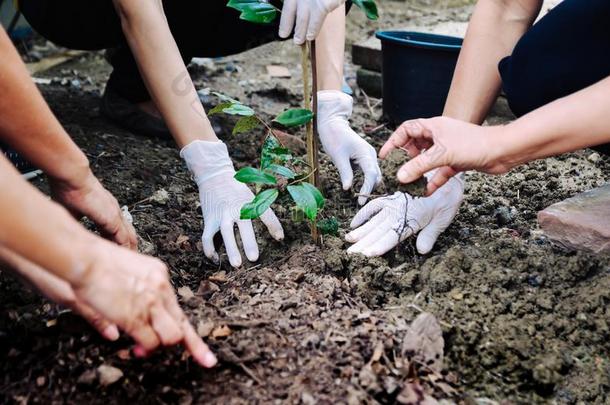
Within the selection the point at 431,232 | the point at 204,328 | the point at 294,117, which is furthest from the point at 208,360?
the point at 431,232

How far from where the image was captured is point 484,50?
1792 mm

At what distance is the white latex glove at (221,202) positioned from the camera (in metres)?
1.72

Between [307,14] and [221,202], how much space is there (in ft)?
1.97

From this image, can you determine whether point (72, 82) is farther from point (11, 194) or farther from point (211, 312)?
point (11, 194)

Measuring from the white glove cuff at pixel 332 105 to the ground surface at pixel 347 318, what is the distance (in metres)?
0.23

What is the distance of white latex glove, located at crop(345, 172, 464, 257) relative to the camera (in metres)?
1.73

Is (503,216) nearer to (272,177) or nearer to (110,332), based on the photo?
(272,177)

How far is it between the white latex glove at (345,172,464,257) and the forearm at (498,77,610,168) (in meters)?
0.42

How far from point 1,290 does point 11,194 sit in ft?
2.36

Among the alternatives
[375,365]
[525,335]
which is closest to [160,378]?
[375,365]

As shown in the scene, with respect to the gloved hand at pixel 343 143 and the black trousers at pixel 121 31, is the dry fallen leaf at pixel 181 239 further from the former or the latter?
the black trousers at pixel 121 31

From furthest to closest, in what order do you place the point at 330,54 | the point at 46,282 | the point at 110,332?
the point at 330,54
the point at 110,332
the point at 46,282

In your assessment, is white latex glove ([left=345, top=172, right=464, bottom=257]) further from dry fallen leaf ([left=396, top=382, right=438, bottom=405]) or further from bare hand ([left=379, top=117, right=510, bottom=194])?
dry fallen leaf ([left=396, top=382, right=438, bottom=405])

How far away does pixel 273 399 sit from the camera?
3.83ft
